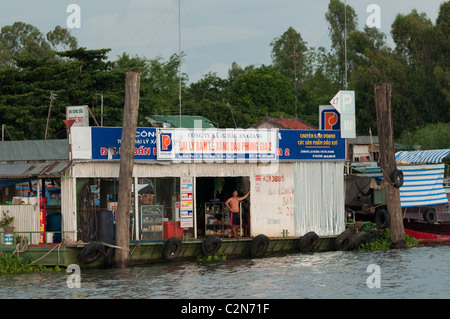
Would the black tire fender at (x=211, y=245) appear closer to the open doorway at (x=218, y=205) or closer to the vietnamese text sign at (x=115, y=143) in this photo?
the open doorway at (x=218, y=205)

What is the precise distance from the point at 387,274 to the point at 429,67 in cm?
4031

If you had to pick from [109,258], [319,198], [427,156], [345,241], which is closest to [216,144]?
[319,198]

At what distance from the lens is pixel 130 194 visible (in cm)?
2220

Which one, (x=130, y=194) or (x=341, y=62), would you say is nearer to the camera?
(x=130, y=194)

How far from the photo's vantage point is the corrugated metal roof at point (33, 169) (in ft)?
73.7

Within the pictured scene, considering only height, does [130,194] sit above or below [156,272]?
above

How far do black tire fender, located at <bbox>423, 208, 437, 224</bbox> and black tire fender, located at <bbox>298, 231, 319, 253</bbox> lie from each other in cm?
667

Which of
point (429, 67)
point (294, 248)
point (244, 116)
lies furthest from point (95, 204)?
point (244, 116)

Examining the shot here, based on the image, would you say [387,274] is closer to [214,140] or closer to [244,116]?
[214,140]

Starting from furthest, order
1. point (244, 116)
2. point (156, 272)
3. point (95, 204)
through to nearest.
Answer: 1. point (244, 116)
2. point (95, 204)
3. point (156, 272)

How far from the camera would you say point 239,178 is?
26.5 metres

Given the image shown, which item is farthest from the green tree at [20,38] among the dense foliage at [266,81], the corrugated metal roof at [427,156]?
the corrugated metal roof at [427,156]
